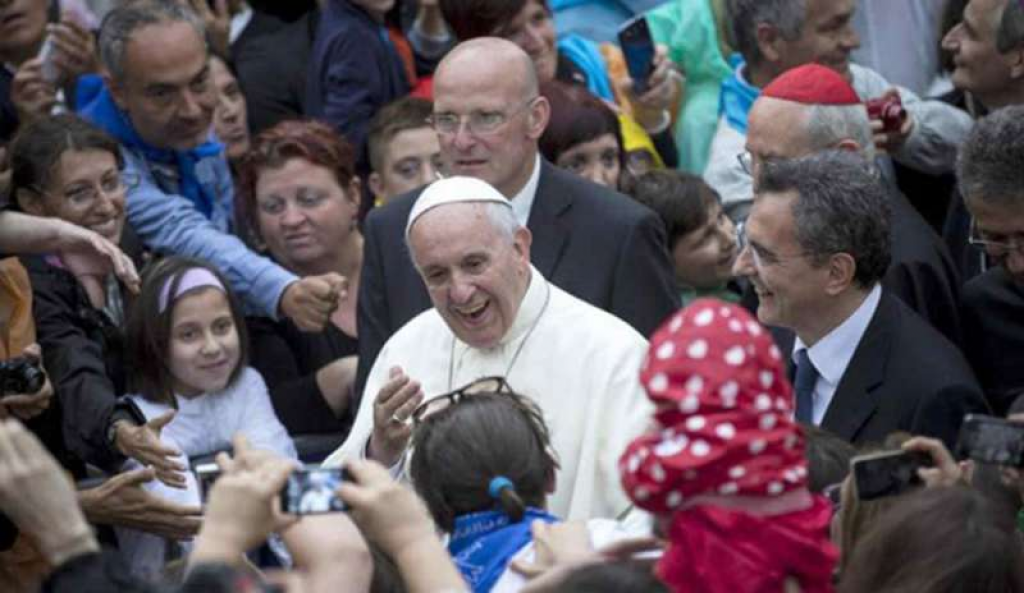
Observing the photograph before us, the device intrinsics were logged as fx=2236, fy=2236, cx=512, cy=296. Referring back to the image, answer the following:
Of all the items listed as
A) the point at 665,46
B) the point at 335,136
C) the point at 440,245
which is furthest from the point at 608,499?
the point at 665,46

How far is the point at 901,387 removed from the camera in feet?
19.4

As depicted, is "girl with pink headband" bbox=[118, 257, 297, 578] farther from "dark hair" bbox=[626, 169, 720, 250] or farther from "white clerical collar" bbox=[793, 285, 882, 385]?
"white clerical collar" bbox=[793, 285, 882, 385]

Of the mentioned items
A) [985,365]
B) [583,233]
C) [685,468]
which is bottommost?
[985,365]

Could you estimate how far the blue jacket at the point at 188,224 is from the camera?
759cm

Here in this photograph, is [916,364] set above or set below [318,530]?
below

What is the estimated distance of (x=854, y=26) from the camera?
8.89m

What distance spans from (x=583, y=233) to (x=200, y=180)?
182cm

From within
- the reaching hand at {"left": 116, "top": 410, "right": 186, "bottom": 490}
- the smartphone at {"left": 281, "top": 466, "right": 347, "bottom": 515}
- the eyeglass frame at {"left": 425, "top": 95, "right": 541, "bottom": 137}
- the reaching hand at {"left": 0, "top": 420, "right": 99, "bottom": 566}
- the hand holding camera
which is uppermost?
the reaching hand at {"left": 0, "top": 420, "right": 99, "bottom": 566}

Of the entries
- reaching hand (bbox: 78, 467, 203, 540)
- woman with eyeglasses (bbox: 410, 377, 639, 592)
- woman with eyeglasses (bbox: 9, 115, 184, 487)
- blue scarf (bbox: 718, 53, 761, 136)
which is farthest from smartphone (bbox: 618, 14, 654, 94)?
woman with eyeglasses (bbox: 410, 377, 639, 592)

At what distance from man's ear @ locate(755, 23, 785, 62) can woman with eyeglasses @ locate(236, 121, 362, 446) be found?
1.50m

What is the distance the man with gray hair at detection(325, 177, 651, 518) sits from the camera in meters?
5.89

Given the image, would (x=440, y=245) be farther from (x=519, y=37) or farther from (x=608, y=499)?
(x=519, y=37)

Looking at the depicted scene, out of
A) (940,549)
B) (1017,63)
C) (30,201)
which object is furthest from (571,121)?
(940,549)

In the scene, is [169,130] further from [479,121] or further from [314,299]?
[479,121]
